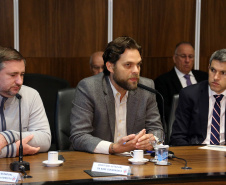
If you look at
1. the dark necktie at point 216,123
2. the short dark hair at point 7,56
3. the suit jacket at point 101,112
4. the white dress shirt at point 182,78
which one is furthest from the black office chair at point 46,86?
the white dress shirt at point 182,78

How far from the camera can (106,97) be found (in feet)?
11.0

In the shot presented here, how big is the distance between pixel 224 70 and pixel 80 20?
261 cm

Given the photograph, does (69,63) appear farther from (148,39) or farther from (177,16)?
(177,16)

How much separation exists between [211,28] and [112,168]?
4.27 meters

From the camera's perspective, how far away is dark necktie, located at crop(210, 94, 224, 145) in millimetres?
3555

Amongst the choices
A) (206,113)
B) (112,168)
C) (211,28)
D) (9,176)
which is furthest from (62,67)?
(9,176)

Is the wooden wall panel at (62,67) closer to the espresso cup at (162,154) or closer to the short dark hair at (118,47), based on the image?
the short dark hair at (118,47)

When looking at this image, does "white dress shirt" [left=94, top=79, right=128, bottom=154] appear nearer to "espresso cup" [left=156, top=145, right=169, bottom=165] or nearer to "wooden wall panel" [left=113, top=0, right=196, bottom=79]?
"espresso cup" [left=156, top=145, right=169, bottom=165]

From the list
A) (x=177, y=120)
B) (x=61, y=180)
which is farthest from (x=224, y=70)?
(x=61, y=180)

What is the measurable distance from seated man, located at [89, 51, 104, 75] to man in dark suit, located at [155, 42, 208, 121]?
750 millimetres

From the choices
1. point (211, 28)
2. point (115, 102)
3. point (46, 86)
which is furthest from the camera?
point (211, 28)

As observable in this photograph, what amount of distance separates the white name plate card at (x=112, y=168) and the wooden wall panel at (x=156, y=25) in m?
3.66

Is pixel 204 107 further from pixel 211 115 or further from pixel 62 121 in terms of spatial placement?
pixel 62 121

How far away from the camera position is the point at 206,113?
142 inches
